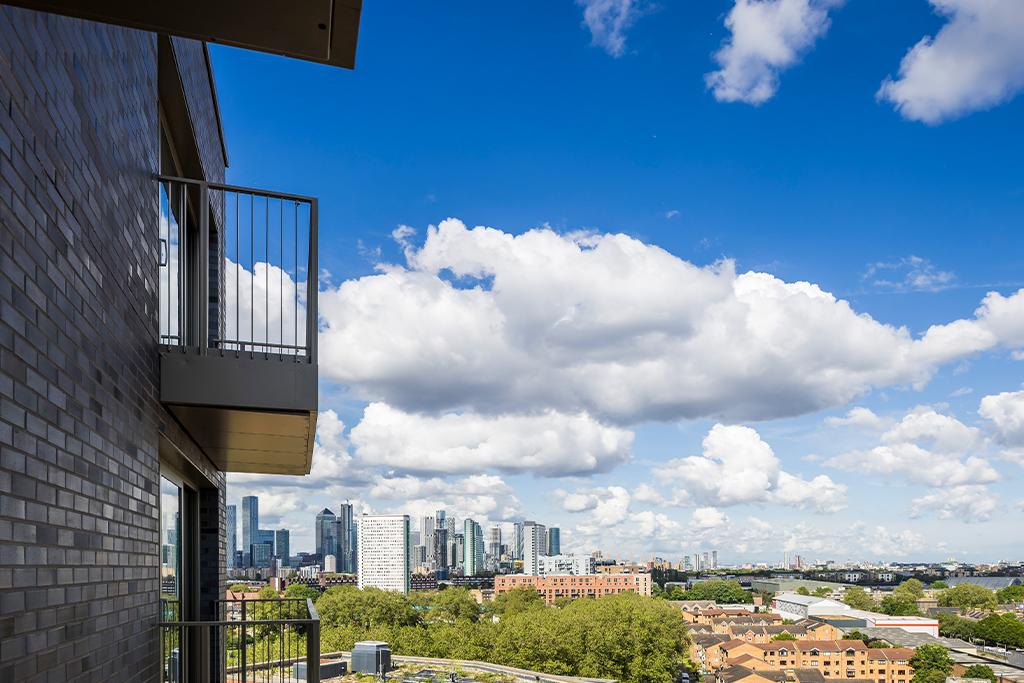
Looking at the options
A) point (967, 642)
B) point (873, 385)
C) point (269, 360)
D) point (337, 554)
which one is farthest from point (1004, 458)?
point (269, 360)

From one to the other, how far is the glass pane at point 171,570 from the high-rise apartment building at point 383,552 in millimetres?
78710

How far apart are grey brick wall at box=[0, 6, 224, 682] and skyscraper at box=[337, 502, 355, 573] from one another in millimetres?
90029

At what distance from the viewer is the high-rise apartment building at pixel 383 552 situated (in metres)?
83.2

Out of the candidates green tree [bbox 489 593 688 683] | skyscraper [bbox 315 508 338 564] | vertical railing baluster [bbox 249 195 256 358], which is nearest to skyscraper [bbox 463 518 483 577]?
skyscraper [bbox 315 508 338 564]

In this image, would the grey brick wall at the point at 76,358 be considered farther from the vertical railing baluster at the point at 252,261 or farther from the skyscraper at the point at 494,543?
the skyscraper at the point at 494,543

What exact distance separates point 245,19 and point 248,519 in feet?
194

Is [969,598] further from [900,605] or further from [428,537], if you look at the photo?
[428,537]

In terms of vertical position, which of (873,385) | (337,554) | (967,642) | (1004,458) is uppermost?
(873,385)

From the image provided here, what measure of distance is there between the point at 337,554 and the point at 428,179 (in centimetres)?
4576

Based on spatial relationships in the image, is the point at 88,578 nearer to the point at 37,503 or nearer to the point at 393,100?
the point at 37,503

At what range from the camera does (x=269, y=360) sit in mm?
4695

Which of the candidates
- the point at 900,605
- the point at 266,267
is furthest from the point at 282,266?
the point at 900,605

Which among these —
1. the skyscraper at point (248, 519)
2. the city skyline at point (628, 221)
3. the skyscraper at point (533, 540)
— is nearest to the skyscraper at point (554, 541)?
the skyscraper at point (533, 540)

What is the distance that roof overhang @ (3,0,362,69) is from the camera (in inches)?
62.9
